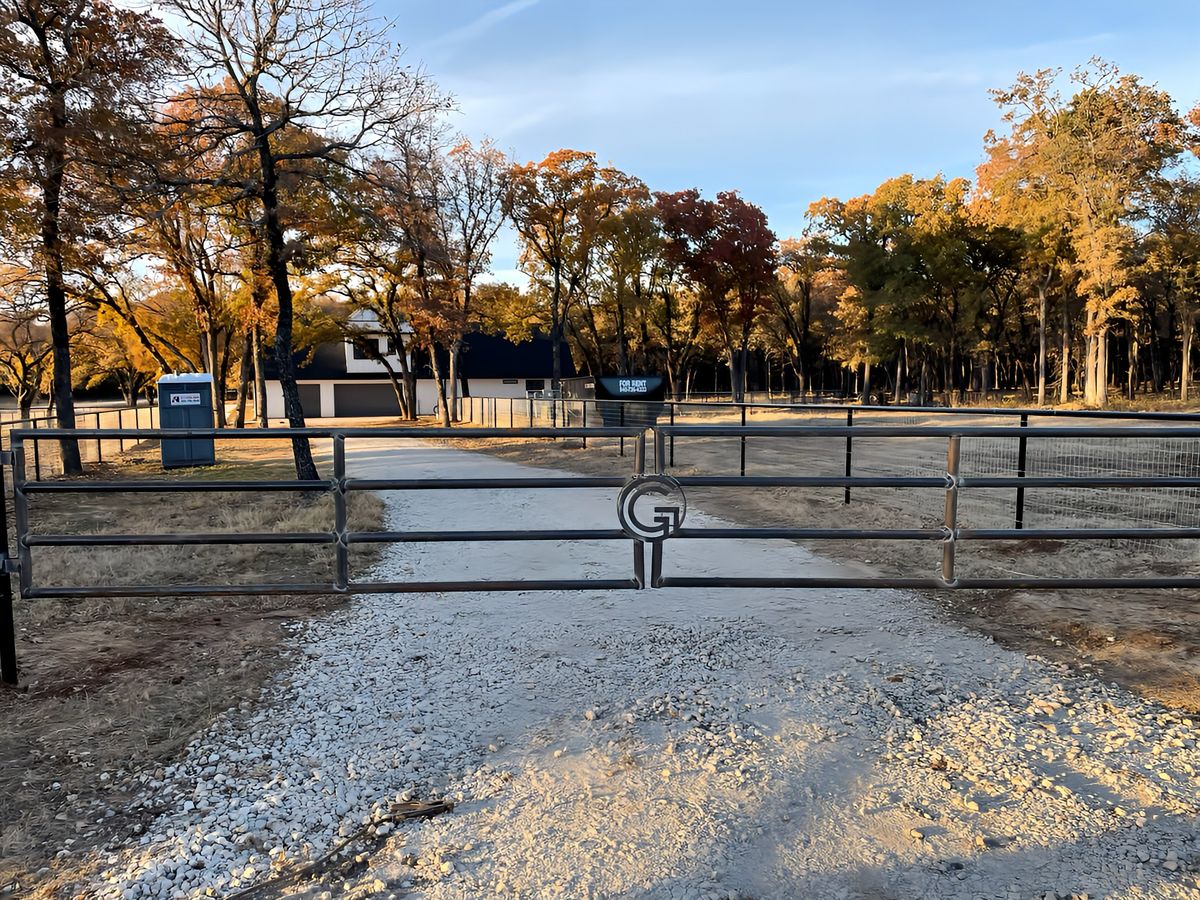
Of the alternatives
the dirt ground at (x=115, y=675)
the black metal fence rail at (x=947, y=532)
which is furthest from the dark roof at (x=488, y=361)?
the black metal fence rail at (x=947, y=532)

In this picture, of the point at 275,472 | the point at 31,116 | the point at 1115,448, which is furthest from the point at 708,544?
the point at 31,116

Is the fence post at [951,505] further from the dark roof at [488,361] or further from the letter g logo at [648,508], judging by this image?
the dark roof at [488,361]

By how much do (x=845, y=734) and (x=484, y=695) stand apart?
175cm

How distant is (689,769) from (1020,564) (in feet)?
16.1

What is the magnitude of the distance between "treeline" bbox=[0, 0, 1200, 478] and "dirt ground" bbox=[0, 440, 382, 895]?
6.14 m

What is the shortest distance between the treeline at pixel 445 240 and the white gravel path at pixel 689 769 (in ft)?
32.2

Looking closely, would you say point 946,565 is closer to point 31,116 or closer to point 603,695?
point 603,695

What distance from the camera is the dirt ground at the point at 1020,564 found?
4.50 meters

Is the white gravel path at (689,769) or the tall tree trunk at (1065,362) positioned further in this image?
the tall tree trunk at (1065,362)

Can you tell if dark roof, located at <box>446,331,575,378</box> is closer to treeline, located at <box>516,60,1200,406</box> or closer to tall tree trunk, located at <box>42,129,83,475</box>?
treeline, located at <box>516,60,1200,406</box>

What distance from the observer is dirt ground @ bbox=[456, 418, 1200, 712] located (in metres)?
4.50

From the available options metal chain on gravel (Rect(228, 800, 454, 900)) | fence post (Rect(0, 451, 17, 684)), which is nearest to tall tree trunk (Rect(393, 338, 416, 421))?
fence post (Rect(0, 451, 17, 684))

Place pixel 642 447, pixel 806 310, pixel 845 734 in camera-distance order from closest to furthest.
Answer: pixel 845 734
pixel 642 447
pixel 806 310

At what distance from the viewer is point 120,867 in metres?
2.62
